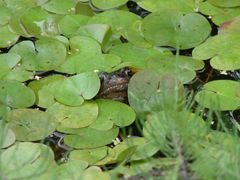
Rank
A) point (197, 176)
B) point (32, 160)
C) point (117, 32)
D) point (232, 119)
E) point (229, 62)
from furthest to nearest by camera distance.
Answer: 1. point (117, 32)
2. point (229, 62)
3. point (232, 119)
4. point (32, 160)
5. point (197, 176)

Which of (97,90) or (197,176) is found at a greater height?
(197,176)

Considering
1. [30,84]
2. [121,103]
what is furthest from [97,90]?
[30,84]

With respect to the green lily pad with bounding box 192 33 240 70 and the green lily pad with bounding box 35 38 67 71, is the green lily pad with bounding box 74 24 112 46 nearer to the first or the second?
the green lily pad with bounding box 35 38 67 71

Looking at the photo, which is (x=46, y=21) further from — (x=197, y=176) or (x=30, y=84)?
(x=197, y=176)

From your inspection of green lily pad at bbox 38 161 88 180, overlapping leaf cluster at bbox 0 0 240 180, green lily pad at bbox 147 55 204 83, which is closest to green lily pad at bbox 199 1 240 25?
overlapping leaf cluster at bbox 0 0 240 180

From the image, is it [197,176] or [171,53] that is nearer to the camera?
[197,176]

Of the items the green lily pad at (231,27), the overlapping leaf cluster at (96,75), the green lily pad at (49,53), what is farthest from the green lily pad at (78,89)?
the green lily pad at (231,27)

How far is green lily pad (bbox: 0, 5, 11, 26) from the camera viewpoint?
6.86 ft

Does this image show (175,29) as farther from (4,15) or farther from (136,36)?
(4,15)

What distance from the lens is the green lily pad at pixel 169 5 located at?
2135 mm

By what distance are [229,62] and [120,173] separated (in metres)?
0.54

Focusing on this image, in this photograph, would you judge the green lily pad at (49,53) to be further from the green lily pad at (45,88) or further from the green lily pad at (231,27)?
the green lily pad at (231,27)

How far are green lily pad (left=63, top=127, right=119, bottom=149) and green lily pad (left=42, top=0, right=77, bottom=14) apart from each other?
1.73 ft

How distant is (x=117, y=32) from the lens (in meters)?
2.07
